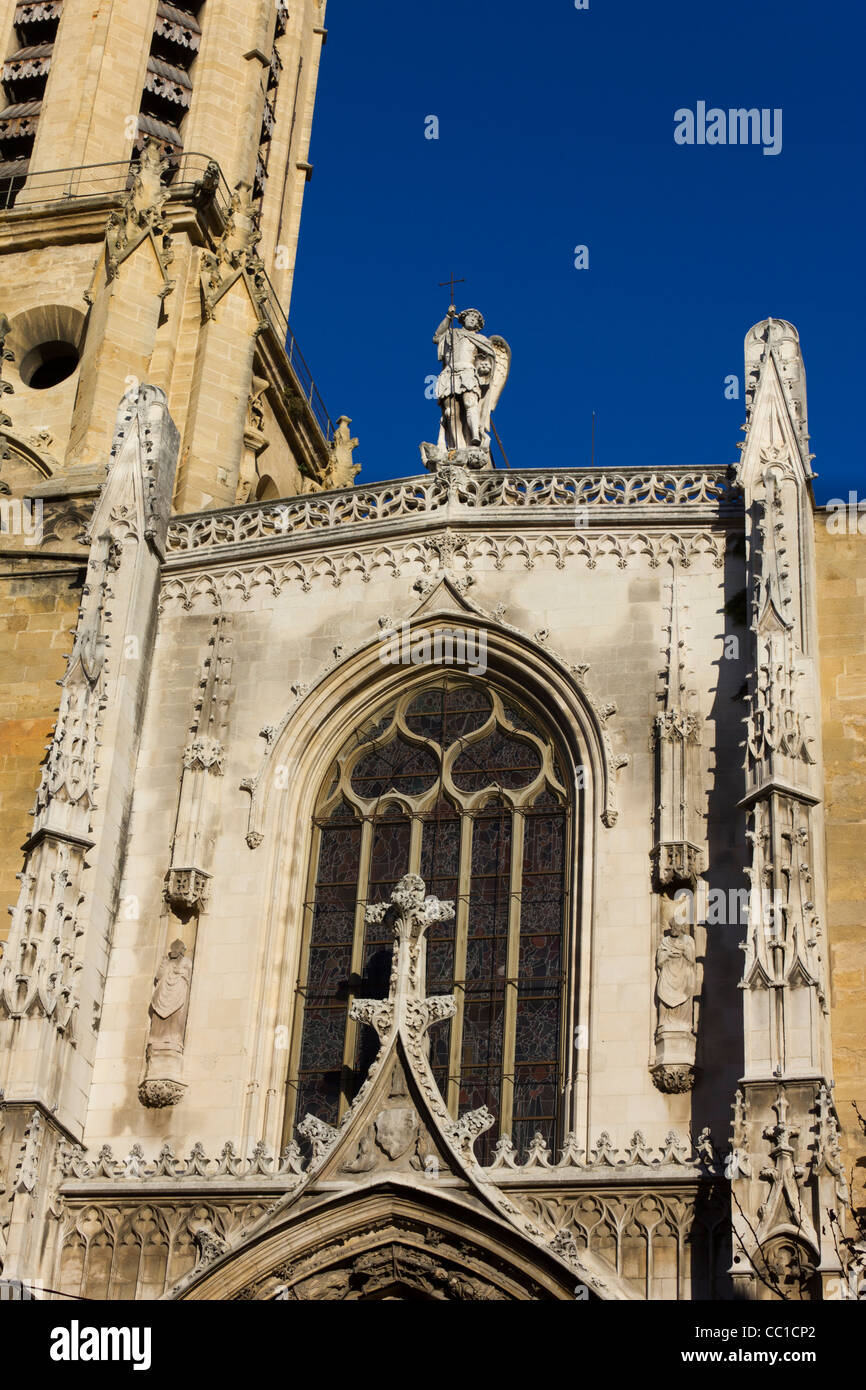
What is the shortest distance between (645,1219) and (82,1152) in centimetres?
511

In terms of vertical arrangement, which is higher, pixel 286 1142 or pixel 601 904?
Result: pixel 601 904

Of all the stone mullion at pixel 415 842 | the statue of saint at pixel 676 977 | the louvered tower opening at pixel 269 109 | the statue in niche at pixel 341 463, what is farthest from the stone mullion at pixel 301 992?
the louvered tower opening at pixel 269 109

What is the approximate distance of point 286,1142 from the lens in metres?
19.4

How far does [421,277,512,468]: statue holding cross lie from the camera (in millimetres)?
23000

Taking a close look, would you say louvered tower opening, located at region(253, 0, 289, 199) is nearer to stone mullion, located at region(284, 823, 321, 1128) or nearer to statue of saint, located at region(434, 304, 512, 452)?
statue of saint, located at region(434, 304, 512, 452)

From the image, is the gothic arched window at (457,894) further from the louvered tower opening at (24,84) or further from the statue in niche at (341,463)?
the louvered tower opening at (24,84)

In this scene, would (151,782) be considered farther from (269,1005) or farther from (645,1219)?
(645,1219)

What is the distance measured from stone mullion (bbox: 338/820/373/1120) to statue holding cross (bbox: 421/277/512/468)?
14.0 ft

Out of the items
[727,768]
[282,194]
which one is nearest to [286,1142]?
[727,768]

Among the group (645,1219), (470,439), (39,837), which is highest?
(470,439)

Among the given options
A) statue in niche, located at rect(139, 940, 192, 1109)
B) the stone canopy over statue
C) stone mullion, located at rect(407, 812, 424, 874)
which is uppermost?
the stone canopy over statue

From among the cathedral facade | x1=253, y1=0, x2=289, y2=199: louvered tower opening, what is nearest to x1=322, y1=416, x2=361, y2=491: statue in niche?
x1=253, y1=0, x2=289, y2=199: louvered tower opening

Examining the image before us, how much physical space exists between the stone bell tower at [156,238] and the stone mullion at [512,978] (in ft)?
30.4
